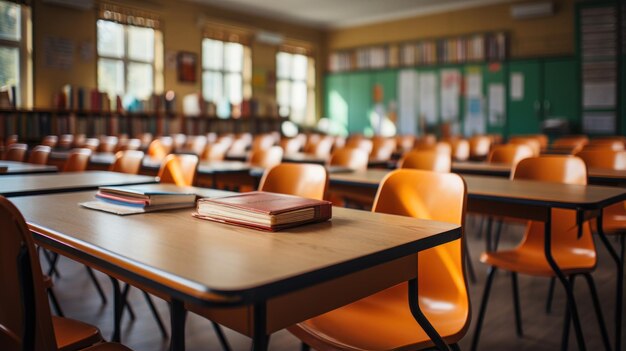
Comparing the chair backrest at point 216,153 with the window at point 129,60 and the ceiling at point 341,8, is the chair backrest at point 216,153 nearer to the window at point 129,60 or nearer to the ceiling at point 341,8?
the window at point 129,60

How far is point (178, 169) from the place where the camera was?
119 inches

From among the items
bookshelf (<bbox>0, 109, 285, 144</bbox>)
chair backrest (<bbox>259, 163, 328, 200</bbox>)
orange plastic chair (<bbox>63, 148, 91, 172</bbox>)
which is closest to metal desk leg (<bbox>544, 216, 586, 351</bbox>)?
chair backrest (<bbox>259, 163, 328, 200</bbox>)

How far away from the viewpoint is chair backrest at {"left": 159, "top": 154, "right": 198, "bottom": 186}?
9.79 feet

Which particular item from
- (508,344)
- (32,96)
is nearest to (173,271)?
(508,344)

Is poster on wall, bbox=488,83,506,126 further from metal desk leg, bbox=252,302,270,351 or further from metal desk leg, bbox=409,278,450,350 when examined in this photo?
metal desk leg, bbox=252,302,270,351

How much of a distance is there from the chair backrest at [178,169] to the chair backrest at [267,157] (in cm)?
119

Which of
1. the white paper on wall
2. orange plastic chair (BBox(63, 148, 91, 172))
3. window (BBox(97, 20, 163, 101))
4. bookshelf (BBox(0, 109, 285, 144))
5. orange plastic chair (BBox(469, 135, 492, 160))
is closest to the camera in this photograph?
orange plastic chair (BBox(63, 148, 91, 172))

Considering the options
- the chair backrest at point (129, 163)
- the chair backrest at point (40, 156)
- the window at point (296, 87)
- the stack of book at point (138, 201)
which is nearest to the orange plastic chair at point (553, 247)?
the stack of book at point (138, 201)

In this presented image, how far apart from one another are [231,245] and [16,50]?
26.5 ft

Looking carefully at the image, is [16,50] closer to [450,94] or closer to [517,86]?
[450,94]

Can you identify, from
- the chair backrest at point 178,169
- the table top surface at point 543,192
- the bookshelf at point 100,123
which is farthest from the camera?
the bookshelf at point 100,123

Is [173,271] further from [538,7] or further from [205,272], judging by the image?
[538,7]

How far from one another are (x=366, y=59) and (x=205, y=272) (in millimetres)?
11369

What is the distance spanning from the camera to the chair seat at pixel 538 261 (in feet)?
7.61
